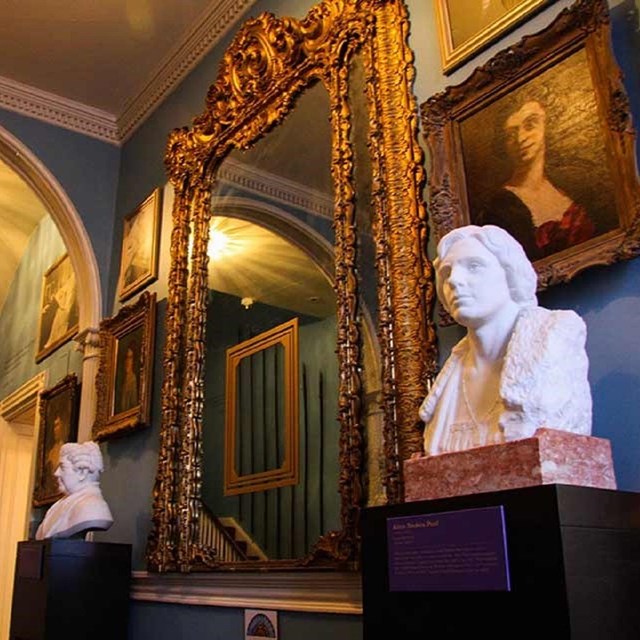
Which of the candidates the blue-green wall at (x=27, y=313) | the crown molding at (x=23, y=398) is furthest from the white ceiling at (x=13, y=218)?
the crown molding at (x=23, y=398)

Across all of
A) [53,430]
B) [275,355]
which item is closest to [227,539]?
[275,355]

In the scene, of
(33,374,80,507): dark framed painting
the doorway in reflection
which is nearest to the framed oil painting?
the doorway in reflection

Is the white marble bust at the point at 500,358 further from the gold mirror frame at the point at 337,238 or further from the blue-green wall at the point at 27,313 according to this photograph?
the blue-green wall at the point at 27,313

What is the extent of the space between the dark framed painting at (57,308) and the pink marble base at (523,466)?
4.80 m

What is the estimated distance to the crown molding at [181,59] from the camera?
4.62m

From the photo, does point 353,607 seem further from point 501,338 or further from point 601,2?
point 601,2

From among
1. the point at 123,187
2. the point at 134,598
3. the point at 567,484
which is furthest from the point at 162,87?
the point at 567,484

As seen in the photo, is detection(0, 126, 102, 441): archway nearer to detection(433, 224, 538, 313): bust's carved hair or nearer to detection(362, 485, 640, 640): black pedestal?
detection(433, 224, 538, 313): bust's carved hair

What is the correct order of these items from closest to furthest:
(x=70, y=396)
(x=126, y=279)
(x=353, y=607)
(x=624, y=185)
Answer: (x=624, y=185) < (x=353, y=607) < (x=126, y=279) < (x=70, y=396)

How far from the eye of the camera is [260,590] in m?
3.22

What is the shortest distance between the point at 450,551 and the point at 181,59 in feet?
13.7

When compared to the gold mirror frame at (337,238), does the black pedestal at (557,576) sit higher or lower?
lower

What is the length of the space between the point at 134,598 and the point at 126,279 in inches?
81.4

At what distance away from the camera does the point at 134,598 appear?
13.7 feet
